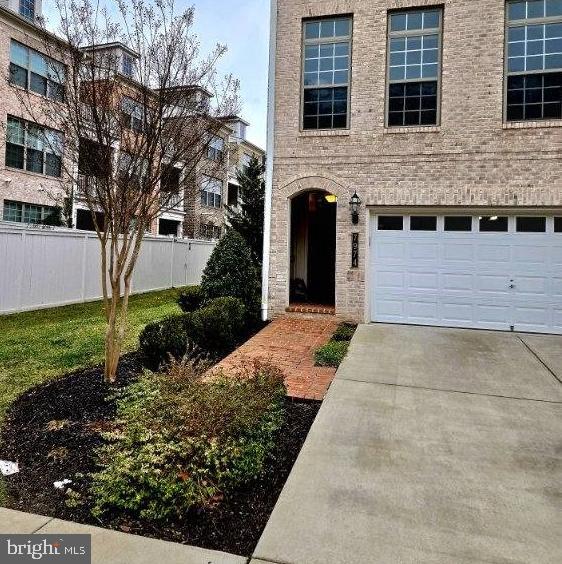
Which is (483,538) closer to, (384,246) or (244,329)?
(244,329)

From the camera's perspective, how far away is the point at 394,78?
32.8 ft

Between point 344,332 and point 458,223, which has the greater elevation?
point 458,223

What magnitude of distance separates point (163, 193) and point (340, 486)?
4.10 meters

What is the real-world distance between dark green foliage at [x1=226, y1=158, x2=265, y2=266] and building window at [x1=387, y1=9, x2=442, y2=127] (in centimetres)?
464

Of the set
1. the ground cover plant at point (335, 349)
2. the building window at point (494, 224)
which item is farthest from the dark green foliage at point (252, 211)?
the building window at point (494, 224)

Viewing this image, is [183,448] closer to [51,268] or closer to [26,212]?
[51,268]

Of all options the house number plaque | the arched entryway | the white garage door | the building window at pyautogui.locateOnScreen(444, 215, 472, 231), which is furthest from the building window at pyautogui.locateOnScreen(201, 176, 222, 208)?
the building window at pyautogui.locateOnScreen(444, 215, 472, 231)

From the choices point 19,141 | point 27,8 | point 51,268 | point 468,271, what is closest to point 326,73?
point 468,271

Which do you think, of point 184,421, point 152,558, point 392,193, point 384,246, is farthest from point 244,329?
point 152,558

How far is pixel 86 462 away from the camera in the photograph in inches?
148

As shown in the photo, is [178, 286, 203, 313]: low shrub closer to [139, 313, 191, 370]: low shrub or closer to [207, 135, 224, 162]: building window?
[207, 135, 224, 162]: building window

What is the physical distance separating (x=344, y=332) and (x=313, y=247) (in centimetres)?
435

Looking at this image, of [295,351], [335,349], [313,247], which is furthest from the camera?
[313,247]

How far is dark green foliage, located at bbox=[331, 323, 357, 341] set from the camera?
28.1ft
